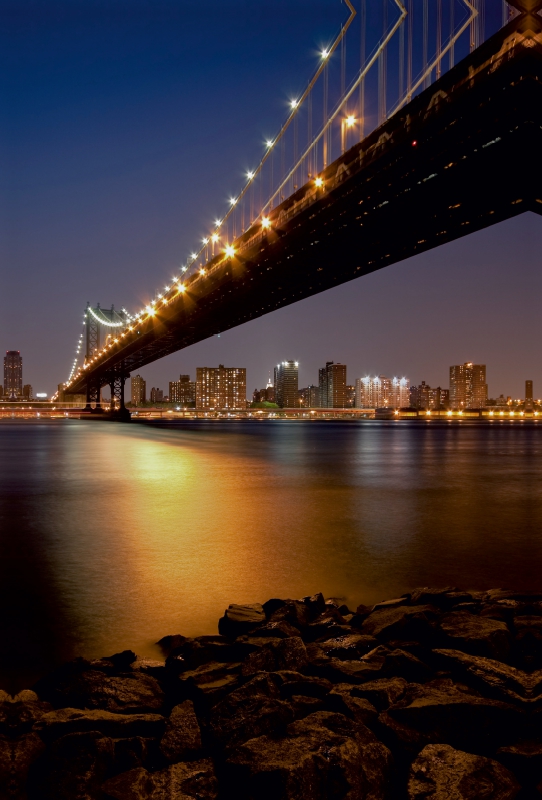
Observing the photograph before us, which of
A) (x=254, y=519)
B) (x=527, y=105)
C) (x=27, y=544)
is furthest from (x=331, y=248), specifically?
(x=27, y=544)

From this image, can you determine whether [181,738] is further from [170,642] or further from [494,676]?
[494,676]

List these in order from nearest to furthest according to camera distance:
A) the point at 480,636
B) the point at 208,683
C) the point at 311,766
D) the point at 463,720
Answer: the point at 311,766, the point at 463,720, the point at 208,683, the point at 480,636

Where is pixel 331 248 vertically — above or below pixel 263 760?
above

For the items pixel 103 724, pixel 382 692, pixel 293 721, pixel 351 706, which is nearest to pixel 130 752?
pixel 103 724

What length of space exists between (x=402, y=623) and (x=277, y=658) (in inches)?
39.9

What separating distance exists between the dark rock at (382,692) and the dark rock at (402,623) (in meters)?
0.76

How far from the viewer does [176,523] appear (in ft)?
28.1

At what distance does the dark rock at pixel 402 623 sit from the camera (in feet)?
12.1

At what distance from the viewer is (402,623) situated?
3.78 m

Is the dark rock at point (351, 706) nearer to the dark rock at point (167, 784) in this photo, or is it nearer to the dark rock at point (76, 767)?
the dark rock at point (167, 784)

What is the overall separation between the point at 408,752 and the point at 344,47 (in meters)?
43.2

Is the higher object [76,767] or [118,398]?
[118,398]

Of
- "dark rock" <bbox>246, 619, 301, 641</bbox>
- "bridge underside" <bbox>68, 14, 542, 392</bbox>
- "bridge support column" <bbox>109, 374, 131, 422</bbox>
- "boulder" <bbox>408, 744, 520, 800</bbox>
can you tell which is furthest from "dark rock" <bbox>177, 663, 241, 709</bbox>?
"bridge support column" <bbox>109, 374, 131, 422</bbox>

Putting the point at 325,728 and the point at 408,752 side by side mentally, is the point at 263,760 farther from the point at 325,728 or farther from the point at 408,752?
the point at 408,752
